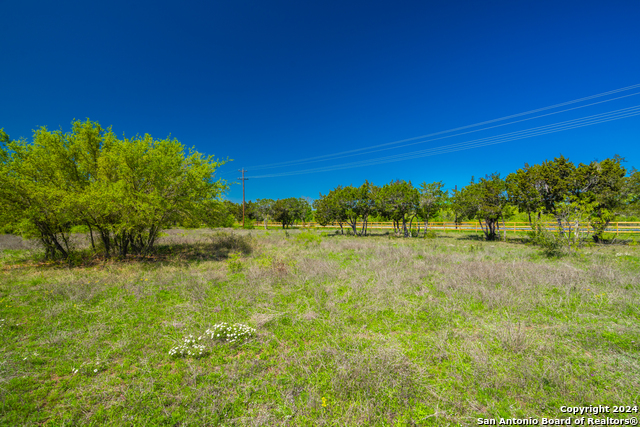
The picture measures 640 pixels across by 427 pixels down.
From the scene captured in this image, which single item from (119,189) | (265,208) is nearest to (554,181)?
(119,189)

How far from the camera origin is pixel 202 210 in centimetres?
1389

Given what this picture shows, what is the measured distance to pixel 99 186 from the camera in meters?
11.4

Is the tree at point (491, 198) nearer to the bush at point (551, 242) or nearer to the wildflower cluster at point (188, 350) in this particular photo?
the bush at point (551, 242)

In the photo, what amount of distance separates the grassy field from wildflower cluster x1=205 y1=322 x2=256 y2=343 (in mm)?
121

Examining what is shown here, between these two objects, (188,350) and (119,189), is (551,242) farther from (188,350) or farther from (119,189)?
(119,189)

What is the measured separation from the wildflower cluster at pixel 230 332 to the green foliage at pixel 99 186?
8.71 m

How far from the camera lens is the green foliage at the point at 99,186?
412 inches

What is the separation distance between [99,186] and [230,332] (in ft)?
37.6

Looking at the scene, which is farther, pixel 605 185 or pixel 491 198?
pixel 491 198

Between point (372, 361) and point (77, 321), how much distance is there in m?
7.16

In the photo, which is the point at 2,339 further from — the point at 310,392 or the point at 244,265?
Result: the point at 244,265

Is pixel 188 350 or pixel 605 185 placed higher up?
pixel 605 185

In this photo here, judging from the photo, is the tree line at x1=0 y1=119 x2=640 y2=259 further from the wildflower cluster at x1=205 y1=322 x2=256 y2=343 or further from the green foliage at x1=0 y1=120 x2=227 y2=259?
the wildflower cluster at x1=205 y1=322 x2=256 y2=343

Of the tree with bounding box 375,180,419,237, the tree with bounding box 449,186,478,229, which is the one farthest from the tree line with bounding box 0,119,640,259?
the tree with bounding box 375,180,419,237
